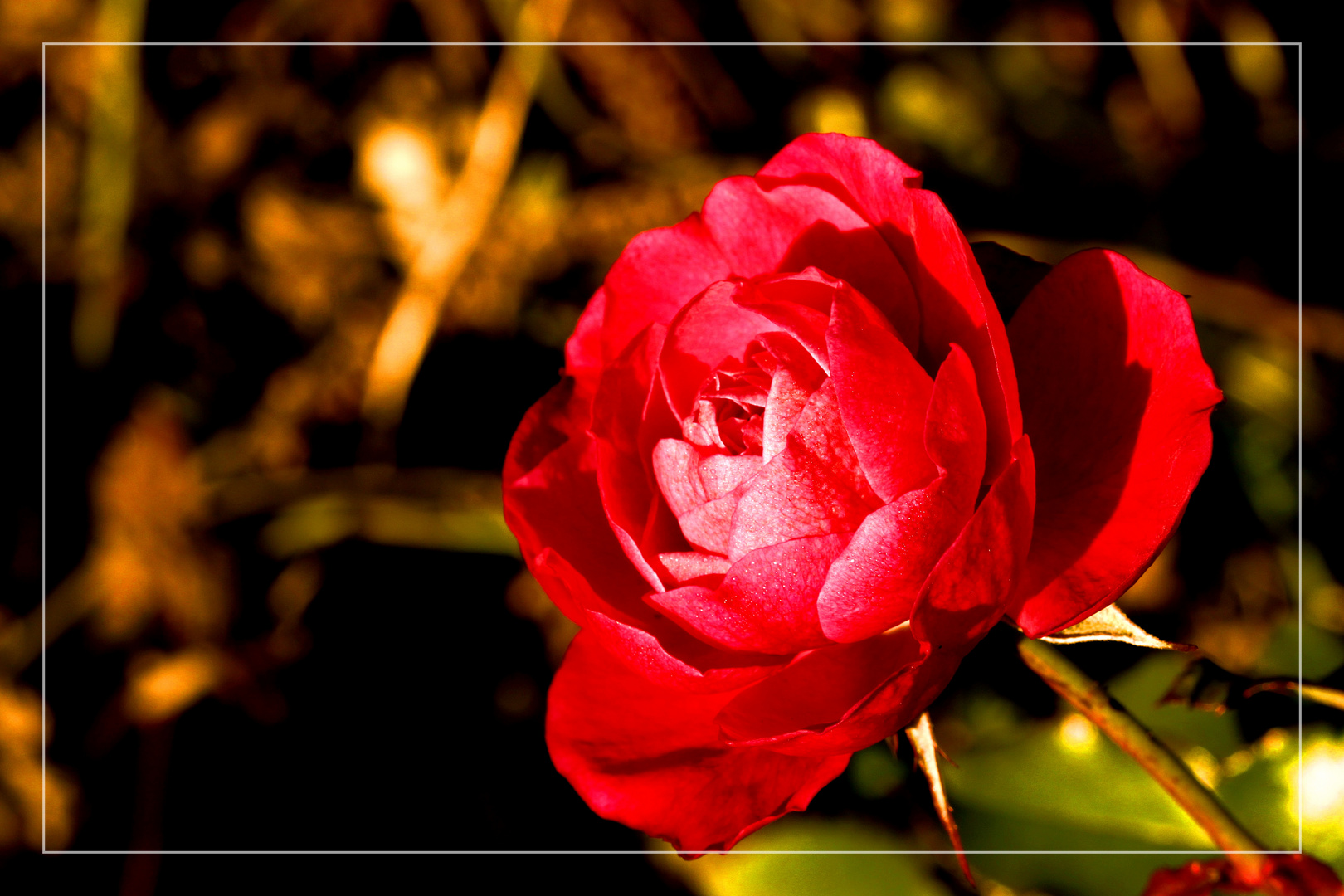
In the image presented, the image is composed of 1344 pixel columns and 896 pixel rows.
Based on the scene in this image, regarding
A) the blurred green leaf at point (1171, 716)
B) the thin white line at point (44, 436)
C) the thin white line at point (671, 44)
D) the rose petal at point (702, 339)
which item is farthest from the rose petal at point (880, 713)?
the thin white line at point (44, 436)

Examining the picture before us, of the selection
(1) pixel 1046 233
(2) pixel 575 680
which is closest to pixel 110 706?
(2) pixel 575 680

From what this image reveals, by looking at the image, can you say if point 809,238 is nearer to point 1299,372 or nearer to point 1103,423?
point 1103,423

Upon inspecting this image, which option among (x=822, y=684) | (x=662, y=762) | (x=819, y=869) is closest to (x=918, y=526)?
(x=822, y=684)

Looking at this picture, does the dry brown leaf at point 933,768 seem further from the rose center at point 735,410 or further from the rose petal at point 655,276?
the rose petal at point 655,276

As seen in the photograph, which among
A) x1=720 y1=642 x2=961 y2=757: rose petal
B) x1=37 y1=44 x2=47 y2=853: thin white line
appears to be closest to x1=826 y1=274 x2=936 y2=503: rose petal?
x1=720 y1=642 x2=961 y2=757: rose petal

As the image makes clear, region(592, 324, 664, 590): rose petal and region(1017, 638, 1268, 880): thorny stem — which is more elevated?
region(592, 324, 664, 590): rose petal

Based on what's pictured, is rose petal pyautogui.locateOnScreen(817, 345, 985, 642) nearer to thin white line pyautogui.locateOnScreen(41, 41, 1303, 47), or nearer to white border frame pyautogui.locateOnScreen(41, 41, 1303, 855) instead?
white border frame pyautogui.locateOnScreen(41, 41, 1303, 855)
